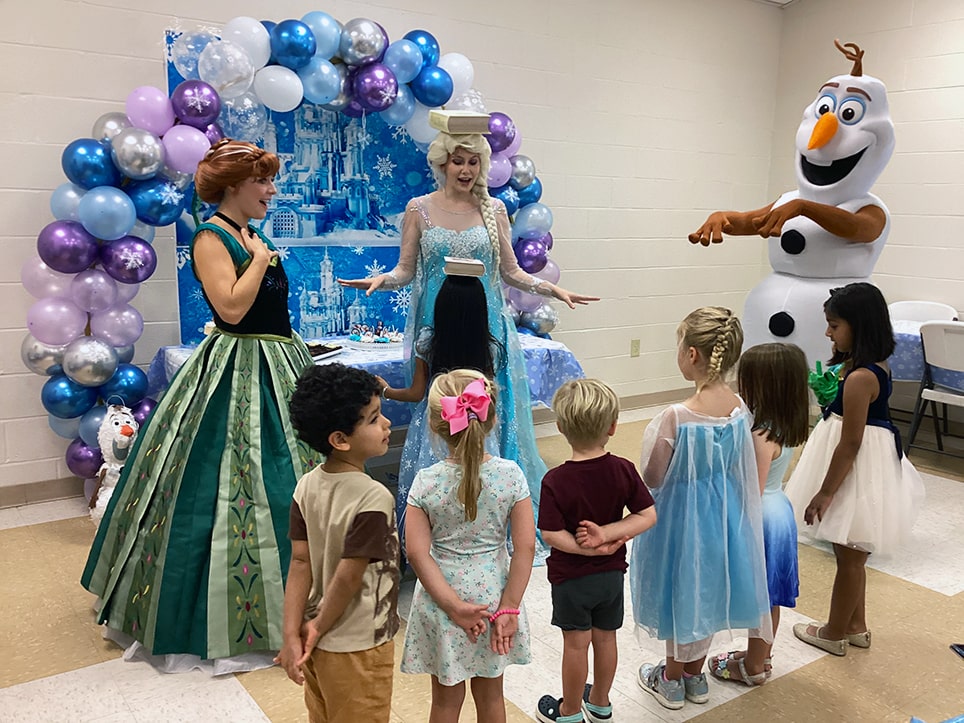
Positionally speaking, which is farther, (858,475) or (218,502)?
(858,475)

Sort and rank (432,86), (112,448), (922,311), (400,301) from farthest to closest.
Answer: (922,311), (400,301), (432,86), (112,448)

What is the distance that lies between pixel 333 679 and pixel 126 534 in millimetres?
1304

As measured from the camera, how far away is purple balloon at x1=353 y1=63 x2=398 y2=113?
3.63m

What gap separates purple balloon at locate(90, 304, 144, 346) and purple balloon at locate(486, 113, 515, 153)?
1822 millimetres

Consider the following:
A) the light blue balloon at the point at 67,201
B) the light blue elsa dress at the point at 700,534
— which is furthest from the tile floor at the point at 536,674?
the light blue balloon at the point at 67,201

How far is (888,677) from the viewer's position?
2457mm

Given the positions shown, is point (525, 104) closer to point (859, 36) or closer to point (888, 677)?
point (859, 36)

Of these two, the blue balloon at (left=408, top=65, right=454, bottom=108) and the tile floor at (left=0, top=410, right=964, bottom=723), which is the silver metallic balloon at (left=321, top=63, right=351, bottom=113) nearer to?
the blue balloon at (left=408, top=65, right=454, bottom=108)

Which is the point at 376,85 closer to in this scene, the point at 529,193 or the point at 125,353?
the point at 529,193

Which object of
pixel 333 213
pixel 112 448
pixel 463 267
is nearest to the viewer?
pixel 463 267

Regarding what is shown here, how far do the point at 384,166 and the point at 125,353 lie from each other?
1573 millimetres

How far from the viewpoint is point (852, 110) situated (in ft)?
12.4

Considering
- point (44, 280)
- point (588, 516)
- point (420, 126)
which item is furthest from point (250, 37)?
point (588, 516)

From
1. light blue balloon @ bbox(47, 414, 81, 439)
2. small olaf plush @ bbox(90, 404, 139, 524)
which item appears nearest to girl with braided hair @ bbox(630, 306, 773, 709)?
small olaf plush @ bbox(90, 404, 139, 524)
